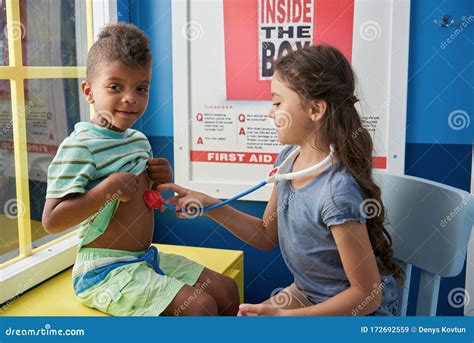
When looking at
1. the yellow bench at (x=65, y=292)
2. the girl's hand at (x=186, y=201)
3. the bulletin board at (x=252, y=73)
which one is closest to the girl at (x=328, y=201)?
the girl's hand at (x=186, y=201)

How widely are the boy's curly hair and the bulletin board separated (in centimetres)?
41

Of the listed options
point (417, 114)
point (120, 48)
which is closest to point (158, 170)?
point (120, 48)

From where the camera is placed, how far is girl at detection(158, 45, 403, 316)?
750mm

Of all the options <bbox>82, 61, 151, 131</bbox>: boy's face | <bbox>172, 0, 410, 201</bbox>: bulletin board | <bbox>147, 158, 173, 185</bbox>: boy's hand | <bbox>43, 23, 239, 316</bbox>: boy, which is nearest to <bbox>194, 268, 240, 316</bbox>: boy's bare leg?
<bbox>43, 23, 239, 316</bbox>: boy

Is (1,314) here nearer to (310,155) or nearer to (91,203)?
(91,203)

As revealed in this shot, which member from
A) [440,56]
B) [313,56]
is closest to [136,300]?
[313,56]

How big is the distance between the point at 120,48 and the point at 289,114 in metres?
0.24

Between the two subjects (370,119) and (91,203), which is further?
(370,119)

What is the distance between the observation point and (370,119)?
123 centimetres

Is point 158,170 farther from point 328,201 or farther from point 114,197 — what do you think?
point 328,201

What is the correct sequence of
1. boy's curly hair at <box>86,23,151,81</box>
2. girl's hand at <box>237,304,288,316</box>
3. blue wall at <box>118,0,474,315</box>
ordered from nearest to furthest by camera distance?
girl's hand at <box>237,304,288,316</box> → boy's curly hair at <box>86,23,151,81</box> → blue wall at <box>118,0,474,315</box>

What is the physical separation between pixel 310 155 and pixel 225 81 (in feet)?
1.59

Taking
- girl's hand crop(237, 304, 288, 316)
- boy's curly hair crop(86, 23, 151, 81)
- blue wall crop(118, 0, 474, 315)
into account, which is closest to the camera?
girl's hand crop(237, 304, 288, 316)

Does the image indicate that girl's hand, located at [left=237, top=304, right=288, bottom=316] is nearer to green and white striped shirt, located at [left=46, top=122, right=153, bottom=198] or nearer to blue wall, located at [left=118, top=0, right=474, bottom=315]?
green and white striped shirt, located at [left=46, top=122, right=153, bottom=198]
